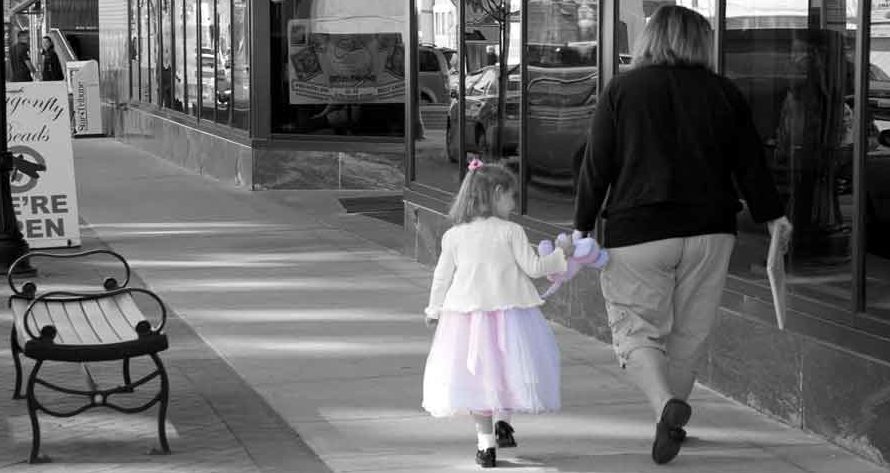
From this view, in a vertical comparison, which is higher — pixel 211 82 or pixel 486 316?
pixel 211 82

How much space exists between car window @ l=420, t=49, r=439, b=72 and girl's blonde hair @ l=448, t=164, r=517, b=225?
654 centimetres

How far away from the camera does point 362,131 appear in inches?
764

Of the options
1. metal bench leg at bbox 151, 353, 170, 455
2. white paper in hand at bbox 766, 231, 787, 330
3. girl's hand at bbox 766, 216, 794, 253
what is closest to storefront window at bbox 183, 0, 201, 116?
metal bench leg at bbox 151, 353, 170, 455

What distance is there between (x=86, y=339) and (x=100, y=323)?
1.25 feet

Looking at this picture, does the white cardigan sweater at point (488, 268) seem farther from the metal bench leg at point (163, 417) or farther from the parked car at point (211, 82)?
the parked car at point (211, 82)

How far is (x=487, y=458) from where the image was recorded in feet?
20.9

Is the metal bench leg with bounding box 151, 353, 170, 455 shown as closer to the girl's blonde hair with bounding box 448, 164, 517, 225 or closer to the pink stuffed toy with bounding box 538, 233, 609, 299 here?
the girl's blonde hair with bounding box 448, 164, 517, 225

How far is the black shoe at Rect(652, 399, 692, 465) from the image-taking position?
6.14 metres

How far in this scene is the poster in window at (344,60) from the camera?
19.4 m

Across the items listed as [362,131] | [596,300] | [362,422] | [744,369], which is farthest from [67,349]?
[362,131]

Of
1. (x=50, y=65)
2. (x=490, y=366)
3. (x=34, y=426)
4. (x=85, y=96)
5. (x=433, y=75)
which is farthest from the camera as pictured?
(x=85, y=96)

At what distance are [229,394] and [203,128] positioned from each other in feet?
47.8

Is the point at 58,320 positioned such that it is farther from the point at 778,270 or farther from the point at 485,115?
the point at 485,115

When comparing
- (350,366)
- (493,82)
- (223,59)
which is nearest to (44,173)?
(493,82)
